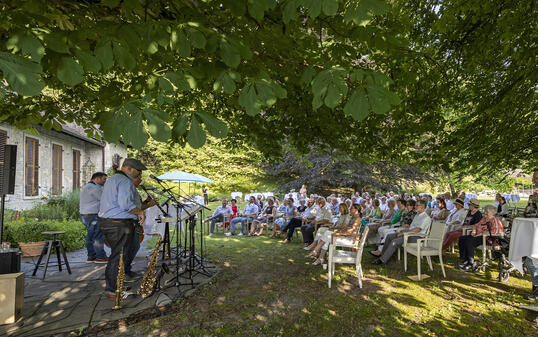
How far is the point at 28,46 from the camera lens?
162 centimetres

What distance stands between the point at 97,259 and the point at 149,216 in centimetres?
179

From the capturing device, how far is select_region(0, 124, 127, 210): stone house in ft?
30.6

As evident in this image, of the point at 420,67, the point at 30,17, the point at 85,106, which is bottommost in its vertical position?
the point at 30,17

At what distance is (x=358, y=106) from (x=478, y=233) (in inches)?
250

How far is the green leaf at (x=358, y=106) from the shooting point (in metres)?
1.75

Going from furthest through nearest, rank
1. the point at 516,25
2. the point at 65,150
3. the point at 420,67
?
the point at 65,150 < the point at 420,67 < the point at 516,25

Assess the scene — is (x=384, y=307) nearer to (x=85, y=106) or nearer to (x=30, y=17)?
(x=30, y=17)

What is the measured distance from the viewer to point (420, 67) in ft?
16.5

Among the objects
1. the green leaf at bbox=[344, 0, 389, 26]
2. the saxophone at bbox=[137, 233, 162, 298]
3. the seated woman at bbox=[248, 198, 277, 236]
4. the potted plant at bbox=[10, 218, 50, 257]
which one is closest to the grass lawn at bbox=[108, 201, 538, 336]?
the saxophone at bbox=[137, 233, 162, 298]

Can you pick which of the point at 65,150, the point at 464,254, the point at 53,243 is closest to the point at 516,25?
the point at 464,254

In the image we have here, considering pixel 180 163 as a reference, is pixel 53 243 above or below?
below

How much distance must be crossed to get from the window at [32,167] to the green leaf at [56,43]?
10291 millimetres

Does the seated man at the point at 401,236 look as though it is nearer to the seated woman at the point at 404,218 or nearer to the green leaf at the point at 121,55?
the seated woman at the point at 404,218

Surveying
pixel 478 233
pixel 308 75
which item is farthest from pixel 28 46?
pixel 478 233
